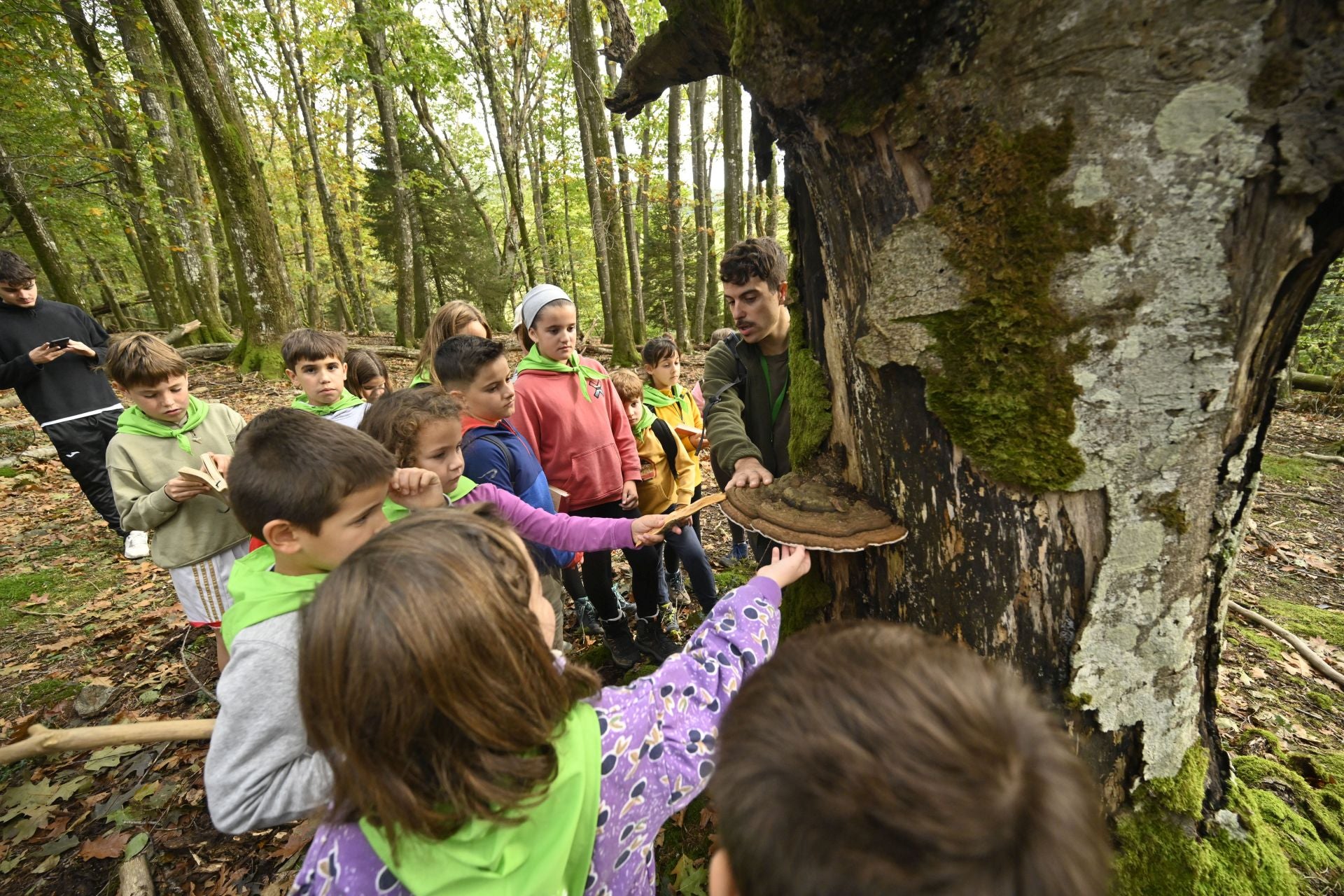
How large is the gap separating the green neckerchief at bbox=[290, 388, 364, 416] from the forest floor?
1.98 metres

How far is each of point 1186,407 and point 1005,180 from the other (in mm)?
704

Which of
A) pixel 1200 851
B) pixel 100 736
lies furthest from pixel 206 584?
pixel 1200 851

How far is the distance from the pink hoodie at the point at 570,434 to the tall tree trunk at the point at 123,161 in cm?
983

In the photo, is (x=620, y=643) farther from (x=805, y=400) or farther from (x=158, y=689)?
(x=158, y=689)

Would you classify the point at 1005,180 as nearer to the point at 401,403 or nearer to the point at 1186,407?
the point at 1186,407

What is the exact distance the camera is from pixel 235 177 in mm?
8883

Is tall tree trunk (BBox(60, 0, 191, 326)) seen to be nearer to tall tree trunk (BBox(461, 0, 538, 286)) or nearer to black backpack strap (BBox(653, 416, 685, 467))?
tall tree trunk (BBox(461, 0, 538, 286))

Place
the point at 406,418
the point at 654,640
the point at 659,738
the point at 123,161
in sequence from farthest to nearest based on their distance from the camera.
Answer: the point at 123,161 → the point at 654,640 → the point at 406,418 → the point at 659,738

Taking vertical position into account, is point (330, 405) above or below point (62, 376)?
below

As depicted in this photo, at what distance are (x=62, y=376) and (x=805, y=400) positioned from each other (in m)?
6.68

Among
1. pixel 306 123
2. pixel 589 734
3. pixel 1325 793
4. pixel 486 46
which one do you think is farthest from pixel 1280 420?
pixel 306 123

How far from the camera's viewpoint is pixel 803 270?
2252 millimetres

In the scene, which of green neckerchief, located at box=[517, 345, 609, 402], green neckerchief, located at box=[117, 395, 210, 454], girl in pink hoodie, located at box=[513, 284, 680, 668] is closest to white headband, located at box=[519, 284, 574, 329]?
girl in pink hoodie, located at box=[513, 284, 680, 668]

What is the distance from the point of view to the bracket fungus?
5.67 feet
